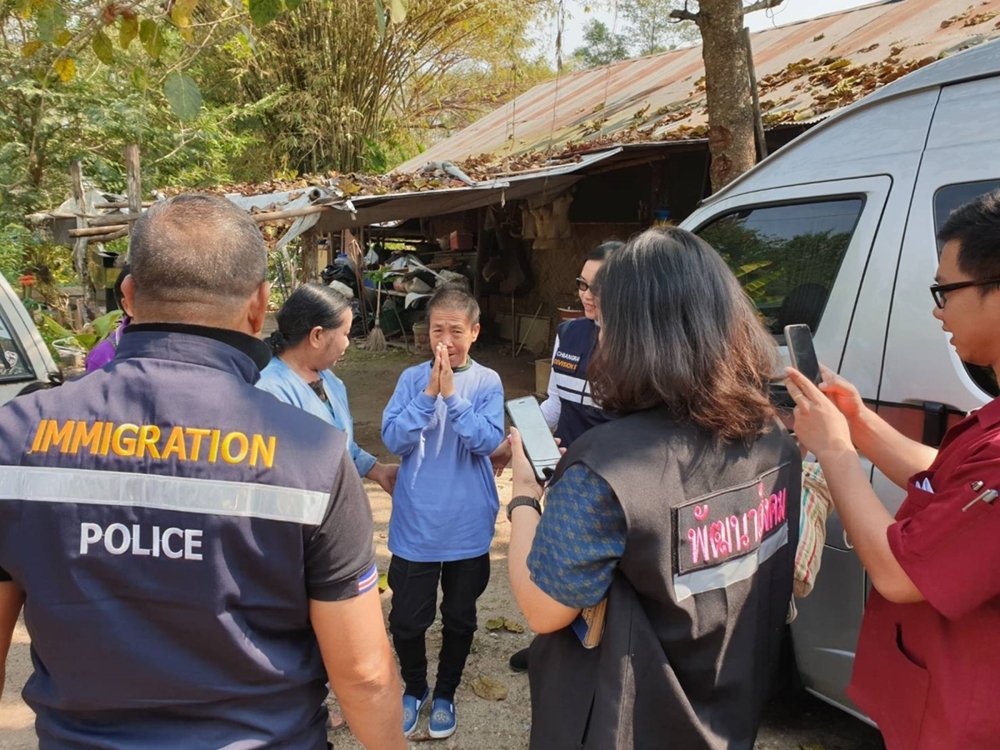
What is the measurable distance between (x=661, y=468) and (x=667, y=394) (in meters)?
0.14

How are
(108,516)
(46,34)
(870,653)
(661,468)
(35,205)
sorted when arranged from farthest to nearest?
(35,205)
(46,34)
(870,653)
(661,468)
(108,516)

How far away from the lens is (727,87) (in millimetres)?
4176

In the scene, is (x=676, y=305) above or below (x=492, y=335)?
above

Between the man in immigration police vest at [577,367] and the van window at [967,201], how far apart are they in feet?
3.32

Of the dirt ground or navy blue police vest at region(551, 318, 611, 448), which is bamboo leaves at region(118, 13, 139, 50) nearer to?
navy blue police vest at region(551, 318, 611, 448)

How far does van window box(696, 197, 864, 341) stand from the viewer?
2.24 metres

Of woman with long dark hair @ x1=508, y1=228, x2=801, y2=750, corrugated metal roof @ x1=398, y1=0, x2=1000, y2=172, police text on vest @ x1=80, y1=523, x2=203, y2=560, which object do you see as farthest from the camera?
corrugated metal roof @ x1=398, y1=0, x2=1000, y2=172

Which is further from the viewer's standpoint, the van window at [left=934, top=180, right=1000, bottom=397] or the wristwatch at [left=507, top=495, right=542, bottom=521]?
the van window at [left=934, top=180, right=1000, bottom=397]

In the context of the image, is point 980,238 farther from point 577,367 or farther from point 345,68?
point 345,68

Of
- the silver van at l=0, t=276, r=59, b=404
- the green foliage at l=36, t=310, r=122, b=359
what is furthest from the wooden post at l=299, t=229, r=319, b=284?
the silver van at l=0, t=276, r=59, b=404

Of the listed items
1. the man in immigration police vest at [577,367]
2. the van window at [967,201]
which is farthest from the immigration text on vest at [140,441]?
the van window at [967,201]

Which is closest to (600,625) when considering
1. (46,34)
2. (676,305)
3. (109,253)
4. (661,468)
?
(661,468)

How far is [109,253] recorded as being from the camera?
37.8 ft

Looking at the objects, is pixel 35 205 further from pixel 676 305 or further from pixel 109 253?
pixel 676 305
